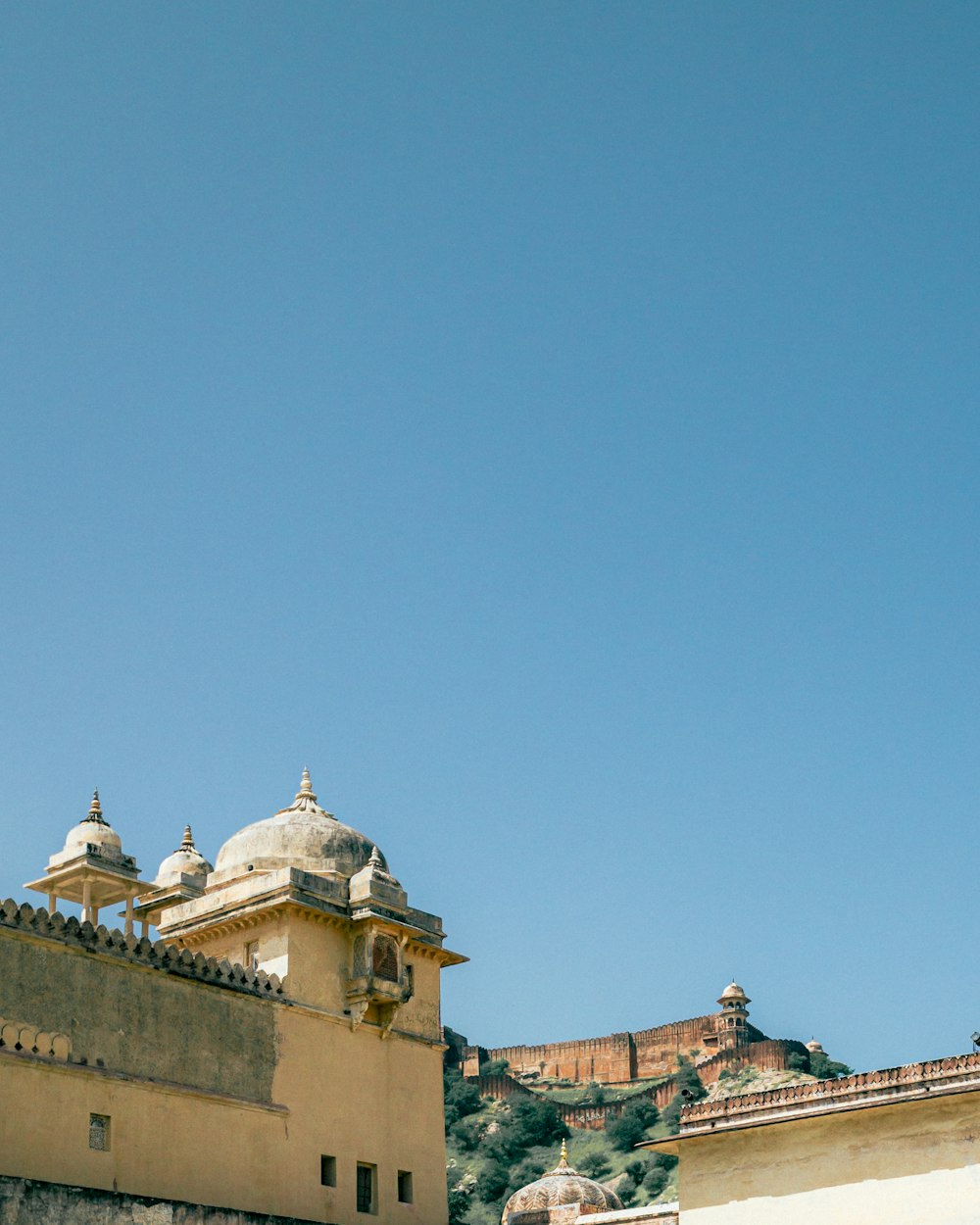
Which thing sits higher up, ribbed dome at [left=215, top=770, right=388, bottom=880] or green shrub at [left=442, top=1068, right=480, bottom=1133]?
green shrub at [left=442, top=1068, right=480, bottom=1133]

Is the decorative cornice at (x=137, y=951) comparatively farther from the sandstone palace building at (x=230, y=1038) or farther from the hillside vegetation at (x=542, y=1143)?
the hillside vegetation at (x=542, y=1143)

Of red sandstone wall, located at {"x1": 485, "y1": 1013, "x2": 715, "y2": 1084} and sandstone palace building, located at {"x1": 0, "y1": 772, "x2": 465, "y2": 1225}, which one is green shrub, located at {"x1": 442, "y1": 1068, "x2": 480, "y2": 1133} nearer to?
red sandstone wall, located at {"x1": 485, "y1": 1013, "x2": 715, "y2": 1084}

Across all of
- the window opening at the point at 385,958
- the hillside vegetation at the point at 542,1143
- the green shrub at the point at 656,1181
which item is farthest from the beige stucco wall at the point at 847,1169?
the green shrub at the point at 656,1181

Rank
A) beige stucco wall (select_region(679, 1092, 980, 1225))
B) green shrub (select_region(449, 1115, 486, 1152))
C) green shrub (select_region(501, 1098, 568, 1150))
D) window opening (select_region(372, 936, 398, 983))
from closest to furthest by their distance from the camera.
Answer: beige stucco wall (select_region(679, 1092, 980, 1225))
window opening (select_region(372, 936, 398, 983))
green shrub (select_region(501, 1098, 568, 1150))
green shrub (select_region(449, 1115, 486, 1152))

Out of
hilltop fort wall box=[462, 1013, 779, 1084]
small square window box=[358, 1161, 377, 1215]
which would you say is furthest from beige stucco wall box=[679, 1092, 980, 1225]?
hilltop fort wall box=[462, 1013, 779, 1084]

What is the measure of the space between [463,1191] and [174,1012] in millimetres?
47907

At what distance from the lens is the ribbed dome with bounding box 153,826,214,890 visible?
87.2 ft

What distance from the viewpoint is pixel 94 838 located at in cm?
2645

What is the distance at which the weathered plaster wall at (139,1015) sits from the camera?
19281 millimetres

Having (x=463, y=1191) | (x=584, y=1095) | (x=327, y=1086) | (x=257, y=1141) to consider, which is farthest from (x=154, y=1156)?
(x=584, y=1095)

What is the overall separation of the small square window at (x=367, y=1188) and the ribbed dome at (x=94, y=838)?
21.3 feet

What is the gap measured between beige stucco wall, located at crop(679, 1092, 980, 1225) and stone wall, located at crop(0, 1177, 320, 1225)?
18.5 ft

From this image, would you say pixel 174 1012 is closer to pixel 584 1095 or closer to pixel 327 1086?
pixel 327 1086

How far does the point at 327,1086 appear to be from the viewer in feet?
73.8
